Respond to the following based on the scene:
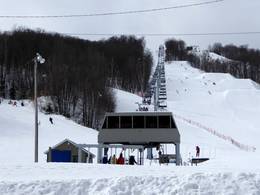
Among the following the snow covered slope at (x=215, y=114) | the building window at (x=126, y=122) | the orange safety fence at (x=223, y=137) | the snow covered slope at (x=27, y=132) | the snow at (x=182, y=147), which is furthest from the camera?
the orange safety fence at (x=223, y=137)

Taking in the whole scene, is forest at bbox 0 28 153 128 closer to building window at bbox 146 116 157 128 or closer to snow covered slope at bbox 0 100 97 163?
snow covered slope at bbox 0 100 97 163

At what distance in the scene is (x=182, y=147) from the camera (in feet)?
159

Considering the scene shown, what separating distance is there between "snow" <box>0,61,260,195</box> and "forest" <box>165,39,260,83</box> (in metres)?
8.28

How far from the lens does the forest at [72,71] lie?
2950 inches

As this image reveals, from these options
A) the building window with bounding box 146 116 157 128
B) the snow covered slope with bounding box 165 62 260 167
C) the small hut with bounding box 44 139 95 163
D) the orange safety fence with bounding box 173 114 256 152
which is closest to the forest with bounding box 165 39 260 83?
the snow covered slope with bounding box 165 62 260 167

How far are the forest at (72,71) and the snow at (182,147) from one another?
4.81 m

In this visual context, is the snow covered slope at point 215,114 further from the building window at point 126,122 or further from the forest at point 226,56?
the forest at point 226,56

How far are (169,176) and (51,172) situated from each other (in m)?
3.06

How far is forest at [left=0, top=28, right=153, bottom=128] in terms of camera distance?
246ft

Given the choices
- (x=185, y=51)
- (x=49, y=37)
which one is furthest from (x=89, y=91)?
(x=185, y=51)

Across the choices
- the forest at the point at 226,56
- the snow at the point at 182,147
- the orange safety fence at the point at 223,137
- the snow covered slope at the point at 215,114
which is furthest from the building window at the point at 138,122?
the forest at the point at 226,56

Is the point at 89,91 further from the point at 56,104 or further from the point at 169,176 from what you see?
the point at 169,176

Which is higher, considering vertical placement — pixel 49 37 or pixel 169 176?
pixel 49 37

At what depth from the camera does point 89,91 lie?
76.1 meters
